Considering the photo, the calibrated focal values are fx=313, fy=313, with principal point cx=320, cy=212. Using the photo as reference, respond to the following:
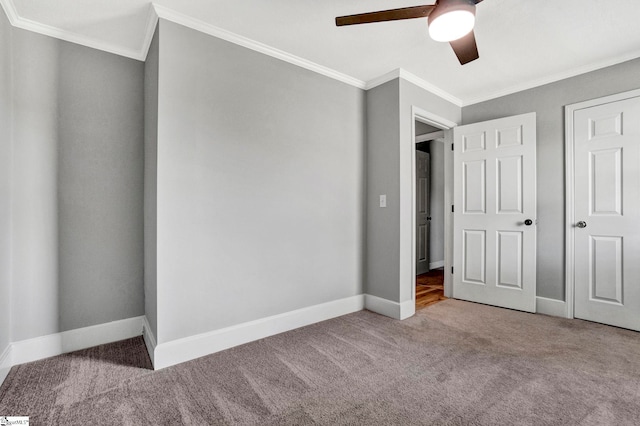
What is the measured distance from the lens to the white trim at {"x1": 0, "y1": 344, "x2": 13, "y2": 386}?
1.87m

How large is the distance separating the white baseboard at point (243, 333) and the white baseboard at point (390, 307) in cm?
15

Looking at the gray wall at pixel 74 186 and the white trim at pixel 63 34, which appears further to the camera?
the gray wall at pixel 74 186

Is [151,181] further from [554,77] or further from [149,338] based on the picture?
[554,77]

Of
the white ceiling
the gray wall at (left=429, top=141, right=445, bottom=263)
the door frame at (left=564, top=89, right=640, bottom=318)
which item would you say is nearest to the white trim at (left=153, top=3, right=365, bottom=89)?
the white ceiling

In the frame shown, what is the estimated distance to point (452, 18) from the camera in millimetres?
1502

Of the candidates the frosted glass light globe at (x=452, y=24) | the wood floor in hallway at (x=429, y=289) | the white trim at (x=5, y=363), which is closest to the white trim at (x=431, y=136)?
the wood floor in hallway at (x=429, y=289)

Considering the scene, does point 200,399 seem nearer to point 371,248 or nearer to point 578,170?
point 371,248

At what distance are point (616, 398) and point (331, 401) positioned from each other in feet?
5.17

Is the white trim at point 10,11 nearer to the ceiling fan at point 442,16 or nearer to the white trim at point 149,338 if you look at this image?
the ceiling fan at point 442,16

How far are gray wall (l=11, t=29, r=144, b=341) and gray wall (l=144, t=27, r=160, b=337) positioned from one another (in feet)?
0.42

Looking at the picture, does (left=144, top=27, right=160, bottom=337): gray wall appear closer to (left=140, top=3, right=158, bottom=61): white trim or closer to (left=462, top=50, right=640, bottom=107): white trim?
(left=140, top=3, right=158, bottom=61): white trim

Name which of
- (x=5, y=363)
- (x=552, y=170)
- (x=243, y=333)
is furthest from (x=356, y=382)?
(x=552, y=170)

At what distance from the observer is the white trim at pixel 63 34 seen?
6.71 ft

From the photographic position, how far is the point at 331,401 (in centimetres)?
171
